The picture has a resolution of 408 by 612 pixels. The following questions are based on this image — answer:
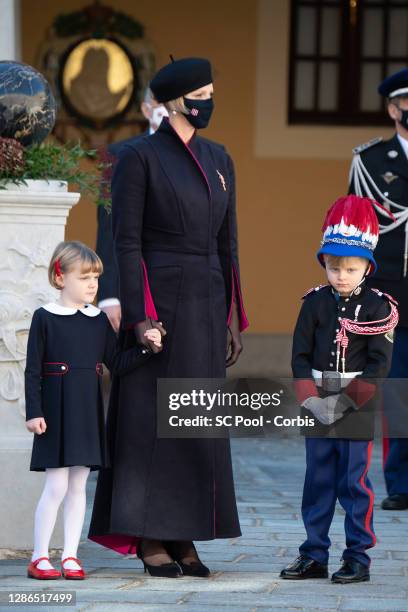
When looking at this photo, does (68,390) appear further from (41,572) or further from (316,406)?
(316,406)

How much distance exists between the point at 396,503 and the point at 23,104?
8.62 feet

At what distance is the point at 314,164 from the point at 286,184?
0.29m

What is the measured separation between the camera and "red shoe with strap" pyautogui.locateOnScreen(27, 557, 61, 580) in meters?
5.37

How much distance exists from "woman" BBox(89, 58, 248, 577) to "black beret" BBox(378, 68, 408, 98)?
1.96m

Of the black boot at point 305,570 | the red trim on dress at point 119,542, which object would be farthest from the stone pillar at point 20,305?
the black boot at point 305,570

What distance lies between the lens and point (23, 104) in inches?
238

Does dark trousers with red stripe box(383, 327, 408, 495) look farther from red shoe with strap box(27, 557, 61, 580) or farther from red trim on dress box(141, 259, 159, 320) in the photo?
red shoe with strap box(27, 557, 61, 580)

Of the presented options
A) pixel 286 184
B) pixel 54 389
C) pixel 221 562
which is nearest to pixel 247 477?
pixel 221 562

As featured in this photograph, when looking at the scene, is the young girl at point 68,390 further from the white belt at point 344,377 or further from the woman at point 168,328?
the white belt at point 344,377

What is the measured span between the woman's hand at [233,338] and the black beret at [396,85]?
2090mm

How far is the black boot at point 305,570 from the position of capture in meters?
5.41

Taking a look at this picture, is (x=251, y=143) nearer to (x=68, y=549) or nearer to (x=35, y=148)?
(x=35, y=148)

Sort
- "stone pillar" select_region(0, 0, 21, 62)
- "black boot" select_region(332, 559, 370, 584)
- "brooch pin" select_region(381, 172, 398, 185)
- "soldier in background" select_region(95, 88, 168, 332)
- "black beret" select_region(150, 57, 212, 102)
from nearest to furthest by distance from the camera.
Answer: "black boot" select_region(332, 559, 370, 584), "black beret" select_region(150, 57, 212, 102), "soldier in background" select_region(95, 88, 168, 332), "brooch pin" select_region(381, 172, 398, 185), "stone pillar" select_region(0, 0, 21, 62)

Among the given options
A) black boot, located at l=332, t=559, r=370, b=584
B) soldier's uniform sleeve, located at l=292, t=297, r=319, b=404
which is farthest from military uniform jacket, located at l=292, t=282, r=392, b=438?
black boot, located at l=332, t=559, r=370, b=584
